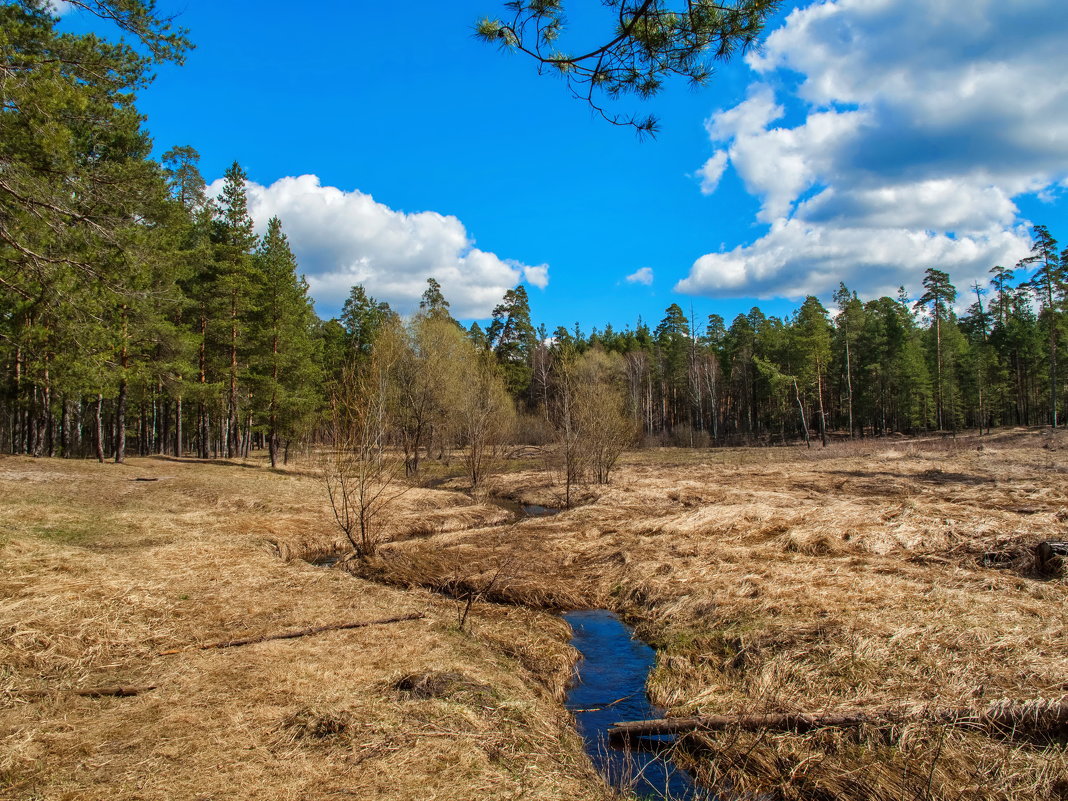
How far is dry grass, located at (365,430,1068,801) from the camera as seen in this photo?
14.3 ft

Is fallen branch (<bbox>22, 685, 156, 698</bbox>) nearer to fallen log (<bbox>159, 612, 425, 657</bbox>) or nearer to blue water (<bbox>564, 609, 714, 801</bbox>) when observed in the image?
fallen log (<bbox>159, 612, 425, 657</bbox>)

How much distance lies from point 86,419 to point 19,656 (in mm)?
42475

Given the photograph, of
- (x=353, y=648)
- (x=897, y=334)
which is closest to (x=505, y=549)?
(x=353, y=648)

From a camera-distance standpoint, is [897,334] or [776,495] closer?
[776,495]

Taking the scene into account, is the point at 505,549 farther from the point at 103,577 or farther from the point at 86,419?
the point at 86,419

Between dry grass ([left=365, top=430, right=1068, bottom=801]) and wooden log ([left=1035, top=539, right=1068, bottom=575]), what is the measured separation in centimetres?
16

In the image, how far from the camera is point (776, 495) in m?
17.6

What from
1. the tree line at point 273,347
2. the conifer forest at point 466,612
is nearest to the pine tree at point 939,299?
the tree line at point 273,347

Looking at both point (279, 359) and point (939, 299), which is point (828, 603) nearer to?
point (279, 359)

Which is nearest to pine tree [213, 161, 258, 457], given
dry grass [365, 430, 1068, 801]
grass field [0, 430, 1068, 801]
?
grass field [0, 430, 1068, 801]

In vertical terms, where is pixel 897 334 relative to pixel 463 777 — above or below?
above

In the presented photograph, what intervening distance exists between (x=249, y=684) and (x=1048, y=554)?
36.5ft

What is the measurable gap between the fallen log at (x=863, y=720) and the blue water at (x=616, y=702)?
0.15 m

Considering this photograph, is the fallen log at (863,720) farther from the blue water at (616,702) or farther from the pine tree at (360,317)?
the pine tree at (360,317)
